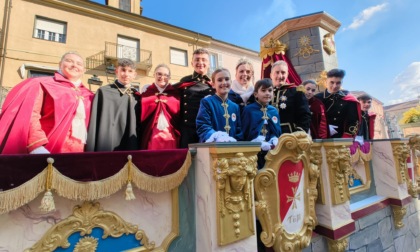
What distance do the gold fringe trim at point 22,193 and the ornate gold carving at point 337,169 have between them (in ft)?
8.12

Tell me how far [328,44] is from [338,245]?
354cm

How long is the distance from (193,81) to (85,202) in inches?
68.1

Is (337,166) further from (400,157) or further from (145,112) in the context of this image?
(145,112)

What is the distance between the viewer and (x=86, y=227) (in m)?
1.17

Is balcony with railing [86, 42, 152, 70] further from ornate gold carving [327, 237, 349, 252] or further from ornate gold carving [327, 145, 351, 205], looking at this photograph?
ornate gold carving [327, 237, 349, 252]

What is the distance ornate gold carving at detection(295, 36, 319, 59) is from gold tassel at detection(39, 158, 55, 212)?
4.17 m

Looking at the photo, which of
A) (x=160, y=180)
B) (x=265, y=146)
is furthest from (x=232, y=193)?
(x=265, y=146)

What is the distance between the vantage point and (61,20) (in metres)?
9.30

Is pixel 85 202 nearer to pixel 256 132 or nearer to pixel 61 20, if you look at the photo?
pixel 256 132

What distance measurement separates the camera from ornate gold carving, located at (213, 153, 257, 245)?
1.33 metres

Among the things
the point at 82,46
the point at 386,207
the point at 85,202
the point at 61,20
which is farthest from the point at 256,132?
the point at 61,20

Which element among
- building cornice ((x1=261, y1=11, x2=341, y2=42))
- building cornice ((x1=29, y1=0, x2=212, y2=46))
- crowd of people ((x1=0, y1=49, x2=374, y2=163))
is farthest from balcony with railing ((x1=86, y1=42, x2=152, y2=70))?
crowd of people ((x1=0, y1=49, x2=374, y2=163))

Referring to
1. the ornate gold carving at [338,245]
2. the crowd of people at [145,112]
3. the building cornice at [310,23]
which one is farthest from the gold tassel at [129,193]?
the building cornice at [310,23]

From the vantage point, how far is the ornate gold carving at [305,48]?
387cm
